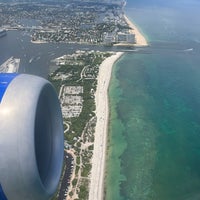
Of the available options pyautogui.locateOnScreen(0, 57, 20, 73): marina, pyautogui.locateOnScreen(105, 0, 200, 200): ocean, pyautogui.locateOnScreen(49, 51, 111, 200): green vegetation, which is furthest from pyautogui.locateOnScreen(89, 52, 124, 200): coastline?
pyautogui.locateOnScreen(0, 57, 20, 73): marina

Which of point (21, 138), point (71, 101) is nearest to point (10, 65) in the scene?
point (71, 101)

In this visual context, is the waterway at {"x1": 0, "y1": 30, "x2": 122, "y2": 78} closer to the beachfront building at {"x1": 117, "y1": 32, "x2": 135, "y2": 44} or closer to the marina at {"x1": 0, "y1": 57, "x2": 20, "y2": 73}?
the marina at {"x1": 0, "y1": 57, "x2": 20, "y2": 73}

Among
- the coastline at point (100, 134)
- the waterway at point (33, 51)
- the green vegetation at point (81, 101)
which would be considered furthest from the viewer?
the waterway at point (33, 51)

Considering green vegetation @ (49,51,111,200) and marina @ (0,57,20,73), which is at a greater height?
marina @ (0,57,20,73)

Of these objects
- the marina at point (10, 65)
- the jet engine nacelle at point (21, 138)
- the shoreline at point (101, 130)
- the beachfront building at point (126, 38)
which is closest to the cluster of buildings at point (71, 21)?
the beachfront building at point (126, 38)

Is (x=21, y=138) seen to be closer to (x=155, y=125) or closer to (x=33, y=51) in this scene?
(x=155, y=125)

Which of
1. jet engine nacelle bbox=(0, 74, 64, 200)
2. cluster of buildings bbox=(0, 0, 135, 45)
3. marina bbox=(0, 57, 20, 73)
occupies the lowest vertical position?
marina bbox=(0, 57, 20, 73)

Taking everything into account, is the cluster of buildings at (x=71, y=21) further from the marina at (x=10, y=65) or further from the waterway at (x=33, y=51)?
the marina at (x=10, y=65)
